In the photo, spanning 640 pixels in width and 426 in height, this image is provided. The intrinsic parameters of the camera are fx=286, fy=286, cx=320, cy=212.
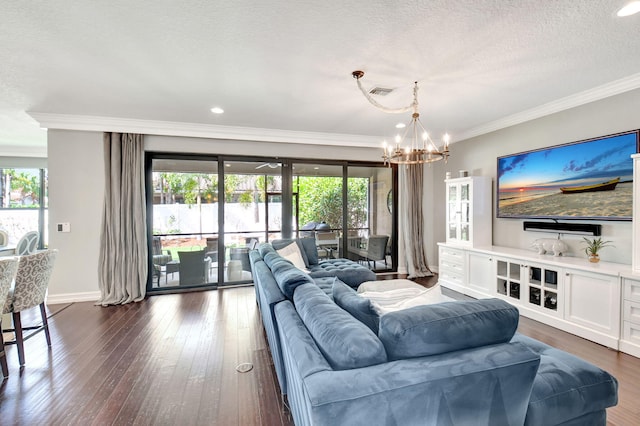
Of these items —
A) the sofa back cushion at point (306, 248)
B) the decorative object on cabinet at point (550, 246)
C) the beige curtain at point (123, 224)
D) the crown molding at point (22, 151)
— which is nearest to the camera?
the decorative object on cabinet at point (550, 246)

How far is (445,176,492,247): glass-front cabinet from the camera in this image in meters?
4.46

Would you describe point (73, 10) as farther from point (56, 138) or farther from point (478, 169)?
point (478, 169)

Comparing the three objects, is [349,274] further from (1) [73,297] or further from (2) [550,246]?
(1) [73,297]

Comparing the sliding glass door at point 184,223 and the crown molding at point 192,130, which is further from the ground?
the crown molding at point 192,130

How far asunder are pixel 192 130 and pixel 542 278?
5130mm

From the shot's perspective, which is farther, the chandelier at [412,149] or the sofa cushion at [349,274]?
the sofa cushion at [349,274]

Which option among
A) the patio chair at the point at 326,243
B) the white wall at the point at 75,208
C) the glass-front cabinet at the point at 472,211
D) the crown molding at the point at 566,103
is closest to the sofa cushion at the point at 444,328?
the crown molding at the point at 566,103

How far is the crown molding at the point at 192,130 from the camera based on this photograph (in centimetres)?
399

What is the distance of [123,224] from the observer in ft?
13.9

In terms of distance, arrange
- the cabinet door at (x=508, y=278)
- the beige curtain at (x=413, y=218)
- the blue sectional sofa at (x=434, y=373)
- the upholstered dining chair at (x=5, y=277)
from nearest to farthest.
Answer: the blue sectional sofa at (x=434, y=373)
the upholstered dining chair at (x=5, y=277)
the cabinet door at (x=508, y=278)
the beige curtain at (x=413, y=218)

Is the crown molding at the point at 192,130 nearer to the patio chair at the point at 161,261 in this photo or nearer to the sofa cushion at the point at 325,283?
the patio chair at the point at 161,261

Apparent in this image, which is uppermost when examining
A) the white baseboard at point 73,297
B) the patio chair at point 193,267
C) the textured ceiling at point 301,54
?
the textured ceiling at point 301,54

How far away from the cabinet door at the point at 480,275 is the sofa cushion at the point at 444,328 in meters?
3.05

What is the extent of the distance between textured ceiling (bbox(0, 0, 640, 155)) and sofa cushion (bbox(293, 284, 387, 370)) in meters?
1.89
